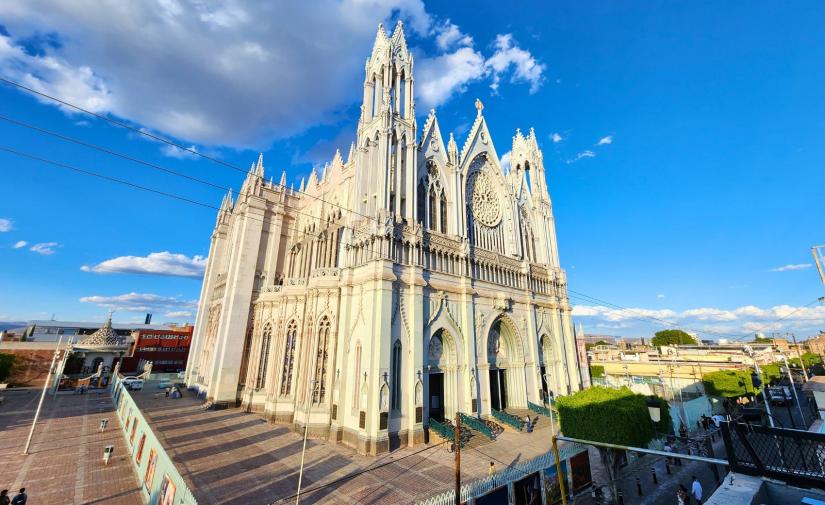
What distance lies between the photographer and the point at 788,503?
622cm

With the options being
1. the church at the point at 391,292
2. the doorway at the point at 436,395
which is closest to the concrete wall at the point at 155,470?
the church at the point at 391,292

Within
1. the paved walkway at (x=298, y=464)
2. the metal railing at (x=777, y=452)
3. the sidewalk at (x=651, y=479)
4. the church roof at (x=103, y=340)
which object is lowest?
the sidewalk at (x=651, y=479)

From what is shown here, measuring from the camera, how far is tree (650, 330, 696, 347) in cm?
9914

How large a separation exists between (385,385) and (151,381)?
4376cm

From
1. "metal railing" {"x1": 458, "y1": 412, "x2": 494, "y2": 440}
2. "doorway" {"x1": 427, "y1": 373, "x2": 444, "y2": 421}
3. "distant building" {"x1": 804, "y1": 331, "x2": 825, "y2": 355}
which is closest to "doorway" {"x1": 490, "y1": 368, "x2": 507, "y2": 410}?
"doorway" {"x1": 427, "y1": 373, "x2": 444, "y2": 421}

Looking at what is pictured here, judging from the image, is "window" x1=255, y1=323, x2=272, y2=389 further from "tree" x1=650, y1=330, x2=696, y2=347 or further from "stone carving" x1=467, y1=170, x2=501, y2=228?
"tree" x1=650, y1=330, x2=696, y2=347

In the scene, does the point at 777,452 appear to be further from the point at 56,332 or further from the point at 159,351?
the point at 56,332

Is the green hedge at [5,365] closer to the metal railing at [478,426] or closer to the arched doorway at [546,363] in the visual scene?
the metal railing at [478,426]

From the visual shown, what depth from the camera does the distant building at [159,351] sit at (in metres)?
60.5

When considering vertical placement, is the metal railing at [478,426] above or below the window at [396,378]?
below

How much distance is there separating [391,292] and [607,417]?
1284cm

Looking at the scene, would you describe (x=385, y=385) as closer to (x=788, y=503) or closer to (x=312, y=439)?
(x=312, y=439)

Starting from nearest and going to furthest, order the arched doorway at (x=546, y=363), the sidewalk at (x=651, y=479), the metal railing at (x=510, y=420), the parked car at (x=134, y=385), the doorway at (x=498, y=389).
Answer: the sidewalk at (x=651, y=479), the metal railing at (x=510, y=420), the doorway at (x=498, y=389), the arched doorway at (x=546, y=363), the parked car at (x=134, y=385)

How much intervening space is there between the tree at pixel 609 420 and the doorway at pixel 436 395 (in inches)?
370
